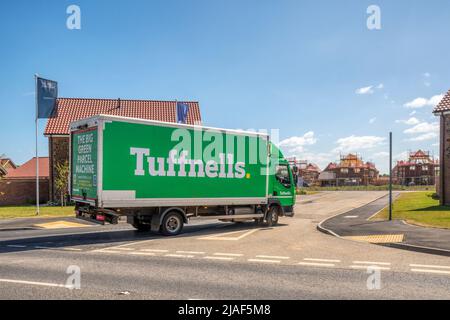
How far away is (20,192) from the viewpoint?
107 ft

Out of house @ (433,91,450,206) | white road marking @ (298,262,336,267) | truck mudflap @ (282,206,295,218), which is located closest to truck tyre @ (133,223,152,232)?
truck mudflap @ (282,206,295,218)

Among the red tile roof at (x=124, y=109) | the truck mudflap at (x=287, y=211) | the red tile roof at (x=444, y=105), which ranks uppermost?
the red tile roof at (x=124, y=109)

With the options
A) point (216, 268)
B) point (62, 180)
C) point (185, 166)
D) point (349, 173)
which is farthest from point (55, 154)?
point (349, 173)

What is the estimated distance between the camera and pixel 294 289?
6.96m

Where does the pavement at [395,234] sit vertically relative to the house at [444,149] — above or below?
below

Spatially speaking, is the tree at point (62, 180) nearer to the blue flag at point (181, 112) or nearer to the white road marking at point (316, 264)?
the blue flag at point (181, 112)

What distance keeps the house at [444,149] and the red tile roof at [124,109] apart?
65.0 feet

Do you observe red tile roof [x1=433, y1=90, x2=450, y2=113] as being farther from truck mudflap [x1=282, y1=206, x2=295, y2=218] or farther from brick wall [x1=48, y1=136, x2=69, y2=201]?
brick wall [x1=48, y1=136, x2=69, y2=201]

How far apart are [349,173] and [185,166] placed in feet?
367

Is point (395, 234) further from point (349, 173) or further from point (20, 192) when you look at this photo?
point (349, 173)

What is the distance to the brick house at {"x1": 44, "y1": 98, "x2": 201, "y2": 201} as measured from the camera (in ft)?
109

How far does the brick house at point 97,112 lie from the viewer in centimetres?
3312

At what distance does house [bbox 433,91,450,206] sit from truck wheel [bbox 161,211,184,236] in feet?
61.2

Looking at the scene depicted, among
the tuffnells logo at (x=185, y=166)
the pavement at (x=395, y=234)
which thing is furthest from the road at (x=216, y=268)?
the tuffnells logo at (x=185, y=166)
